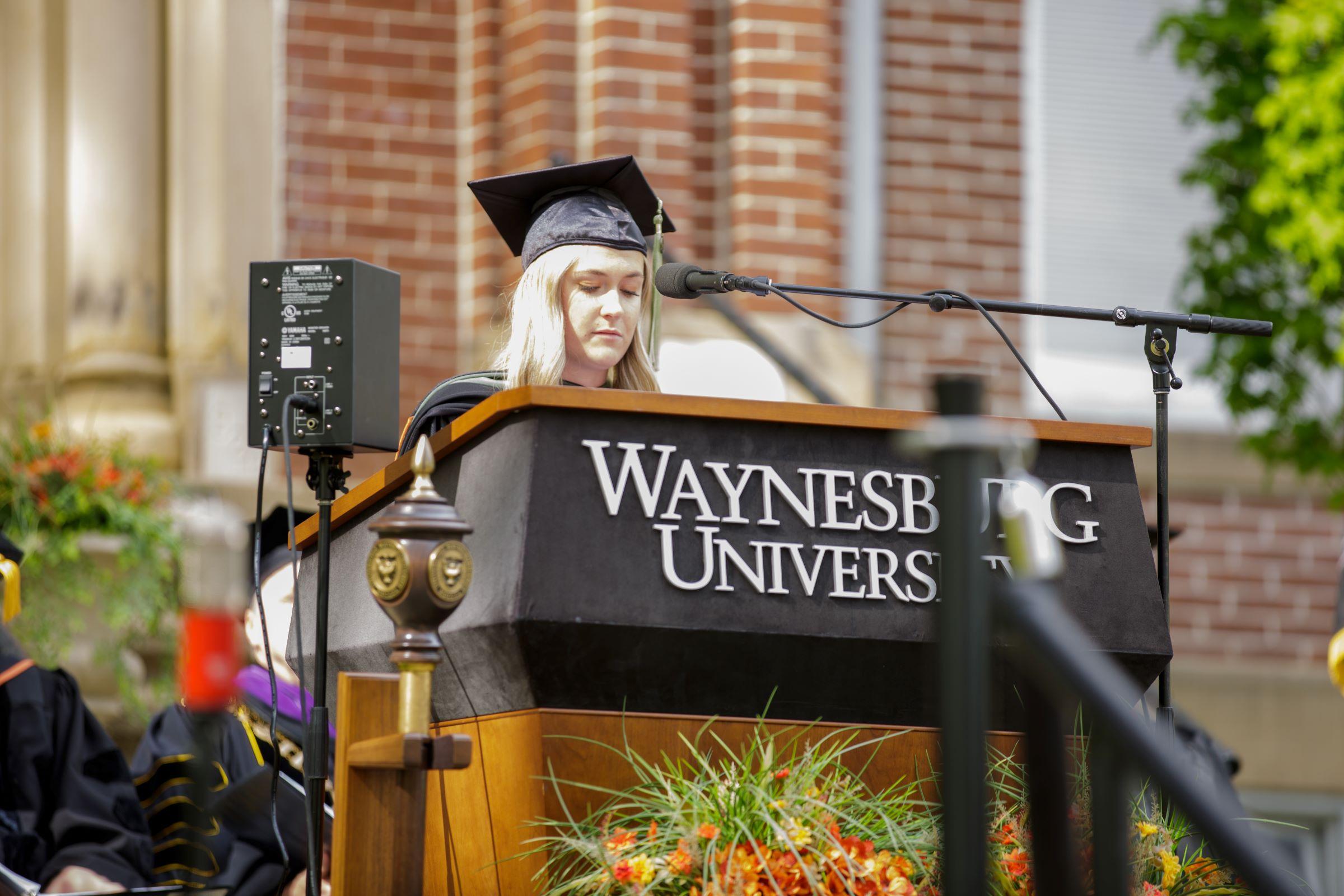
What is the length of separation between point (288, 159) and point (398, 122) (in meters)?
0.51

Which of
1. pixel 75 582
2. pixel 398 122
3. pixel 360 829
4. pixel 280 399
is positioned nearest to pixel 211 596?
pixel 75 582

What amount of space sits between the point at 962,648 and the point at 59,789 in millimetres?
3755

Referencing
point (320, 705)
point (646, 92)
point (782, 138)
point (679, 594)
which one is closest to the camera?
point (679, 594)

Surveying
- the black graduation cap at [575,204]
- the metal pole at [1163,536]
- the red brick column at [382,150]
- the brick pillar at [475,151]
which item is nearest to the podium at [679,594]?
the metal pole at [1163,536]

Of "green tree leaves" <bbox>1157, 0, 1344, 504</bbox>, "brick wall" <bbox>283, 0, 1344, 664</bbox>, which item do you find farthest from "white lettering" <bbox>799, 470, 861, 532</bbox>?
"brick wall" <bbox>283, 0, 1344, 664</bbox>

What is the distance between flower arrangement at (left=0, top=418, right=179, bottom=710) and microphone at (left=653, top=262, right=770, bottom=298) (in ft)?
10.4

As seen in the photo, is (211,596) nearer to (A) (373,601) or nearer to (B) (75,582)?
(B) (75,582)

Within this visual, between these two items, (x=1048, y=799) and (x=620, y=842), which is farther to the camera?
(x=620, y=842)

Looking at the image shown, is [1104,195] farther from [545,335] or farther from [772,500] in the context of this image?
[772,500]

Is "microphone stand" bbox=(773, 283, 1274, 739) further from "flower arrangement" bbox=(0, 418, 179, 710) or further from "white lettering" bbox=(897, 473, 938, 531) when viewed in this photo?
"flower arrangement" bbox=(0, 418, 179, 710)

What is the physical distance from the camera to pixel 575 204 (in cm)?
353

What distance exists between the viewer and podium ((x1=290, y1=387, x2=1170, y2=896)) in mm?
2553

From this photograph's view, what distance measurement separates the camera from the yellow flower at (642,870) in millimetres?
2365

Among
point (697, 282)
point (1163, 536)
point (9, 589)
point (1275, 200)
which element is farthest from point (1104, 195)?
point (9, 589)
